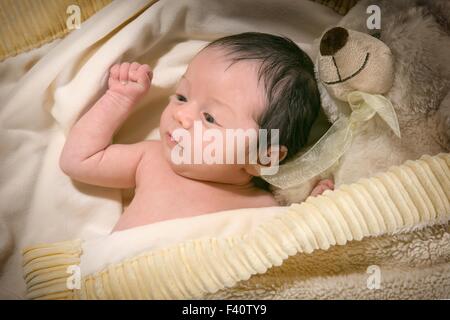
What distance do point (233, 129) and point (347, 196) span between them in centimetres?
23

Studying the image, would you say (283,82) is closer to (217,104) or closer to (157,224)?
(217,104)

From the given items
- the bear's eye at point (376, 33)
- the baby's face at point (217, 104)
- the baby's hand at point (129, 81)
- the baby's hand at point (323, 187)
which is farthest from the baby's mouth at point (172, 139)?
the bear's eye at point (376, 33)

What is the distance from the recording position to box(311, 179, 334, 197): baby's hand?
3.12 feet

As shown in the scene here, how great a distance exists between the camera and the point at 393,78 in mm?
873

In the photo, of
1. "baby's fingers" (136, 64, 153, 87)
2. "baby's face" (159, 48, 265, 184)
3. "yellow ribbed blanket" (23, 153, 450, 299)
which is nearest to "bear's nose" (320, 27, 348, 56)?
"baby's face" (159, 48, 265, 184)

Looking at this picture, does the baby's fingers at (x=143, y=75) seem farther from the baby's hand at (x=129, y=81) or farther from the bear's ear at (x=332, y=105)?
the bear's ear at (x=332, y=105)

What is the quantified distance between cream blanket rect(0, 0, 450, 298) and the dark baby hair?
0.40 ft

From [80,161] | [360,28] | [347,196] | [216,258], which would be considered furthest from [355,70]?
[80,161]

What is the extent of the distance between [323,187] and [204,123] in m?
0.25

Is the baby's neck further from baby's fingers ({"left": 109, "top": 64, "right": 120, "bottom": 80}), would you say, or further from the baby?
baby's fingers ({"left": 109, "top": 64, "right": 120, "bottom": 80})

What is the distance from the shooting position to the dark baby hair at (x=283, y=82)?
2.94 ft

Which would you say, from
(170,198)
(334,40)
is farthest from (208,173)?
(334,40)

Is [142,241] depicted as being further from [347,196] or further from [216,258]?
[347,196]

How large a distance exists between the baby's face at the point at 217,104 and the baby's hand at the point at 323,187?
149mm
